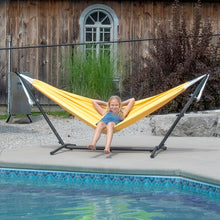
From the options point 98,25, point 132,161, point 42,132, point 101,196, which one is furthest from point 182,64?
point 101,196

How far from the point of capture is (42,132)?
8.02m

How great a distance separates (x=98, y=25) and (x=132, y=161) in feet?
21.8

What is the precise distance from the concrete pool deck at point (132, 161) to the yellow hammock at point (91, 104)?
0.42 m

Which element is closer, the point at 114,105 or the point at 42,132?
the point at 114,105

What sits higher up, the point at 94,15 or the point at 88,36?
the point at 94,15

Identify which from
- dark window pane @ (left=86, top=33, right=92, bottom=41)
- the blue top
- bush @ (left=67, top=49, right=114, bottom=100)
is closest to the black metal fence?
dark window pane @ (left=86, top=33, right=92, bottom=41)

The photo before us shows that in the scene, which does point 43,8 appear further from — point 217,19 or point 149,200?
point 149,200

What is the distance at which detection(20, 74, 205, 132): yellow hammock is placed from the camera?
17.0 ft

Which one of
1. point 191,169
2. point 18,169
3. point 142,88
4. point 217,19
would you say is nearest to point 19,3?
point 142,88

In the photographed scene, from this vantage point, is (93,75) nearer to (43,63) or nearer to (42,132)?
(43,63)

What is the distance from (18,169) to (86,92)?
4.92m

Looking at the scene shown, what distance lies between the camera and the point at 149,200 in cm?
404

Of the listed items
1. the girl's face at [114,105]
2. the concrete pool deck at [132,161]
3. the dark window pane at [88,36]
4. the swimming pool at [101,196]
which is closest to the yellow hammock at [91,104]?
the girl's face at [114,105]

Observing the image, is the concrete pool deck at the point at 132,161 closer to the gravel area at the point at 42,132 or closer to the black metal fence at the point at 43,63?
the gravel area at the point at 42,132
